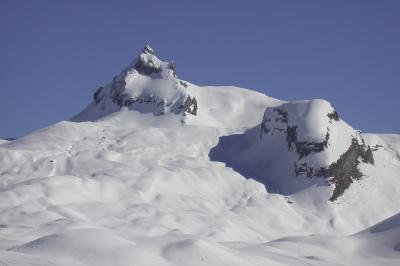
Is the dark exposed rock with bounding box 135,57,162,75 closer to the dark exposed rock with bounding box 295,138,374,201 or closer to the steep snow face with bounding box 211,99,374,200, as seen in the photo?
the steep snow face with bounding box 211,99,374,200

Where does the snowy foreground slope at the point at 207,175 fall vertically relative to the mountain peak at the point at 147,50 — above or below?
below

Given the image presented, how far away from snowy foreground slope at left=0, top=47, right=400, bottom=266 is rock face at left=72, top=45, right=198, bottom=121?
40 cm

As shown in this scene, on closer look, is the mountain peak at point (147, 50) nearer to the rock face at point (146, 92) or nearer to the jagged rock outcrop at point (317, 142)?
the rock face at point (146, 92)

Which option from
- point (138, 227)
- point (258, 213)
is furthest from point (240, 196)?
point (138, 227)

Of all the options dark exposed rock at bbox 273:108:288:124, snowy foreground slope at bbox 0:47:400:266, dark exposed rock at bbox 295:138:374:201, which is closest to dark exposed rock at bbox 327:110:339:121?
snowy foreground slope at bbox 0:47:400:266

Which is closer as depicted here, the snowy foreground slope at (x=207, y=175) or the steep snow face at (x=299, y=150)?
the snowy foreground slope at (x=207, y=175)

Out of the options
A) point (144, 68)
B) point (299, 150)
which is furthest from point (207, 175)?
point (144, 68)

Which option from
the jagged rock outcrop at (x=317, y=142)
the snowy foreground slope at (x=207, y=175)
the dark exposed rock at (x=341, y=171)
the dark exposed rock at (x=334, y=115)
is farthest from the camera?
the dark exposed rock at (x=334, y=115)

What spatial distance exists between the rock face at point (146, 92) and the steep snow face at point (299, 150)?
2132 cm

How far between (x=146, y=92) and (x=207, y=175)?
5364 centimetres

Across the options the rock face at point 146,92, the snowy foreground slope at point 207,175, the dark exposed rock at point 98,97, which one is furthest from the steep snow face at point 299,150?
the dark exposed rock at point 98,97

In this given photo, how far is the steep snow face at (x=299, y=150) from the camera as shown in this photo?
457 feet

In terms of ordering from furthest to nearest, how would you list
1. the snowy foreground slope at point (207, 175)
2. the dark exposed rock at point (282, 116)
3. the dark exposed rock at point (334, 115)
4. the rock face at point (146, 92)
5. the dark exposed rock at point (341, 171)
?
the rock face at point (146, 92), the dark exposed rock at point (282, 116), the dark exposed rock at point (334, 115), the dark exposed rock at point (341, 171), the snowy foreground slope at point (207, 175)

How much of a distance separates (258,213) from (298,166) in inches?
959
